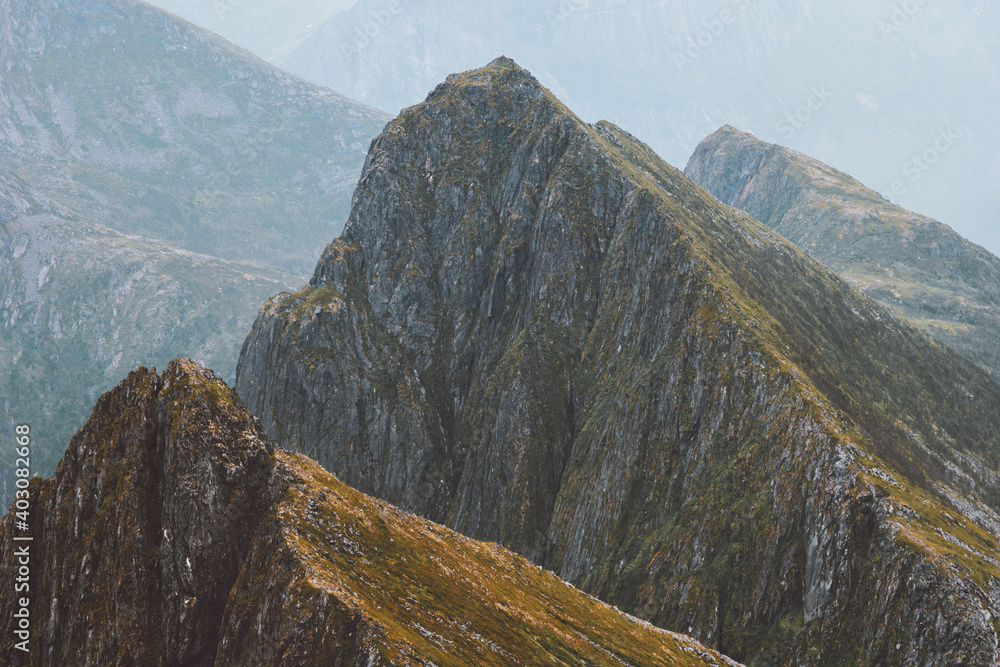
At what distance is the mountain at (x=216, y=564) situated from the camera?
39000 mm

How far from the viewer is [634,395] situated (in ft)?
372

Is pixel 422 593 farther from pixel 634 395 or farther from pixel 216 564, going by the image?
pixel 634 395

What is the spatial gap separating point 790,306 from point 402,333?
3488 inches

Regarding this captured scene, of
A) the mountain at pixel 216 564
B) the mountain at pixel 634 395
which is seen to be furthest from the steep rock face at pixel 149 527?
the mountain at pixel 634 395

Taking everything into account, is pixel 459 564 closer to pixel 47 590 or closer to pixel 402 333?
pixel 47 590

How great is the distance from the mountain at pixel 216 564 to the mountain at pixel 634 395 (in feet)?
106

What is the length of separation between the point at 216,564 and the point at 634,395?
8229 centimetres

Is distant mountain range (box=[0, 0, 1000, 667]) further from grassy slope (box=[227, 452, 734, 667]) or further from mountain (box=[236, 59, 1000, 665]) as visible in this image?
mountain (box=[236, 59, 1000, 665])

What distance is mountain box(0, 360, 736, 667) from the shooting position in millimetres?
39000

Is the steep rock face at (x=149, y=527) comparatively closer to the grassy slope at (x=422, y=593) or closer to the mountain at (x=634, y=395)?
the grassy slope at (x=422, y=593)

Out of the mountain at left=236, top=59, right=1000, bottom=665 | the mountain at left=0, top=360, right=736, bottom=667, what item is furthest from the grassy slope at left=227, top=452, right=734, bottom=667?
the mountain at left=236, top=59, right=1000, bottom=665

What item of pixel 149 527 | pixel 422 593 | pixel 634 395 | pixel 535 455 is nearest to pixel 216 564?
pixel 149 527

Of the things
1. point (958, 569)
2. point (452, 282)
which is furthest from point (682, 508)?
point (452, 282)

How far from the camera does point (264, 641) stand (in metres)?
38.7
